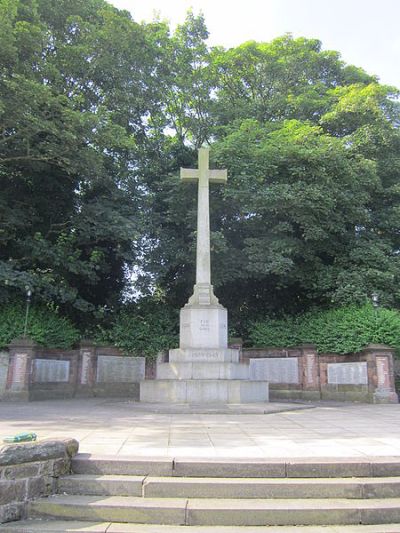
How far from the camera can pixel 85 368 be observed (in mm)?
18750

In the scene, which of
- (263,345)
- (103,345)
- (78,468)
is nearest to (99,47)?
(103,345)

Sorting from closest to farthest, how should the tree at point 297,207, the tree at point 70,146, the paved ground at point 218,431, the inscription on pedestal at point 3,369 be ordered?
1. the paved ground at point 218,431
2. the inscription on pedestal at point 3,369
3. the tree at point 70,146
4. the tree at point 297,207

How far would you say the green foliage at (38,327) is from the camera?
674 inches

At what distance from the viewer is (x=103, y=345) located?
764 inches

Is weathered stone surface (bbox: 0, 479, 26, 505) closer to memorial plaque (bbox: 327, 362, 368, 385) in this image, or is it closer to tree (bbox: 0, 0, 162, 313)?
tree (bbox: 0, 0, 162, 313)

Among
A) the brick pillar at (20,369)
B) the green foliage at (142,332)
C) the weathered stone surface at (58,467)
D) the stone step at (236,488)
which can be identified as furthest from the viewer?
the green foliage at (142,332)

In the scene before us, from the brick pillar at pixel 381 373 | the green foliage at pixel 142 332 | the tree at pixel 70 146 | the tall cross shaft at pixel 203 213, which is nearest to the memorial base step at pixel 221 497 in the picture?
the tall cross shaft at pixel 203 213

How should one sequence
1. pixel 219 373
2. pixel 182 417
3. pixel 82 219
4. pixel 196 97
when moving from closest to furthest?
1. pixel 182 417
2. pixel 219 373
3. pixel 82 219
4. pixel 196 97

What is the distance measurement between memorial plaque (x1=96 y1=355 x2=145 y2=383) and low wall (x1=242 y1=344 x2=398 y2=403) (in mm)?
4625

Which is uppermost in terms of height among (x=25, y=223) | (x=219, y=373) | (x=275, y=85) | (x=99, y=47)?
(x=275, y=85)

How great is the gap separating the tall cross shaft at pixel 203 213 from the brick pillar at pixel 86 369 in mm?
6682

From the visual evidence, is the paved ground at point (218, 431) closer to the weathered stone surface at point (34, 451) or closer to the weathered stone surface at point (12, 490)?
the weathered stone surface at point (34, 451)

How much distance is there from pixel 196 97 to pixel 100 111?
347 inches

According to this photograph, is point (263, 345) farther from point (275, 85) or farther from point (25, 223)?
point (275, 85)
